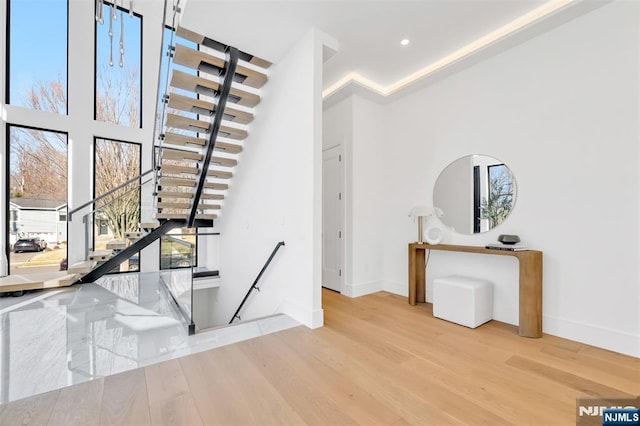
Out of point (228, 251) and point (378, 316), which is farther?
point (228, 251)

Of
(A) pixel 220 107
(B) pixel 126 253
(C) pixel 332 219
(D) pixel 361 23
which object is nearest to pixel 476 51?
(D) pixel 361 23

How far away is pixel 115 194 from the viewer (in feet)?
17.4

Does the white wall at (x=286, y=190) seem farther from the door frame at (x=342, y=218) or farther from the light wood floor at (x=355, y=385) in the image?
the door frame at (x=342, y=218)

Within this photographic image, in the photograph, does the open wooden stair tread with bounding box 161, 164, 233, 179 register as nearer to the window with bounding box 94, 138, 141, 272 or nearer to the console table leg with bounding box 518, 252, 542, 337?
the window with bounding box 94, 138, 141, 272

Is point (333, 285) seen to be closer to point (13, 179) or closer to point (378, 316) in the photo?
point (378, 316)

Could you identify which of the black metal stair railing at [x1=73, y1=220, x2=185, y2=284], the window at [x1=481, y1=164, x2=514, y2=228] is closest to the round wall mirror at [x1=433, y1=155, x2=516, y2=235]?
the window at [x1=481, y1=164, x2=514, y2=228]

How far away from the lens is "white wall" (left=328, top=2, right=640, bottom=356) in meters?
2.54

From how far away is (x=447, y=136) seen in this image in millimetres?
3902

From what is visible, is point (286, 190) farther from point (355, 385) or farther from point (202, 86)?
point (355, 385)

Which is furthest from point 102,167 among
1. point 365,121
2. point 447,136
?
point 447,136

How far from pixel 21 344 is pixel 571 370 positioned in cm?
481
